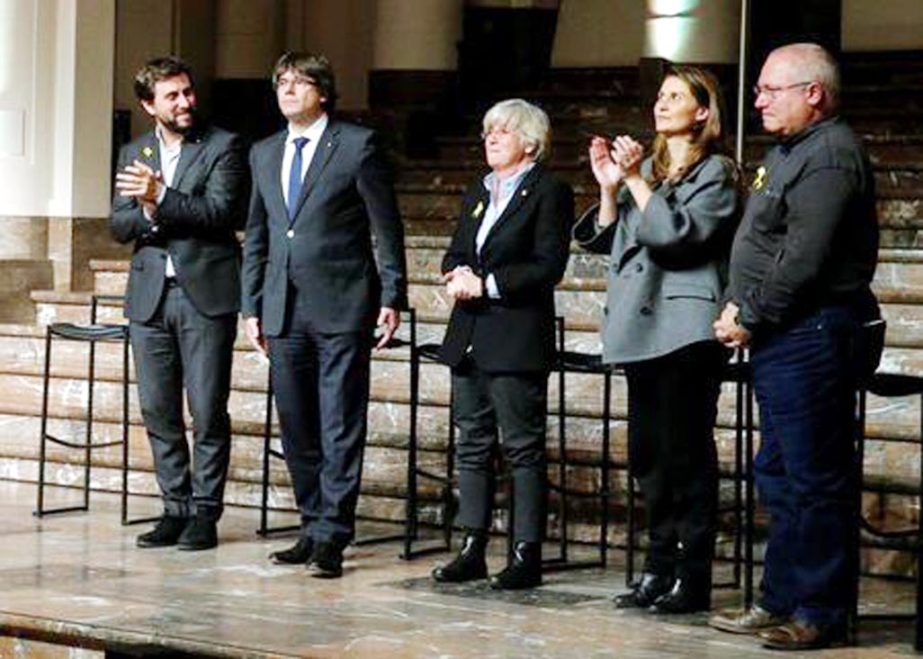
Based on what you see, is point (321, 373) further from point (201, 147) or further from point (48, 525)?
point (48, 525)

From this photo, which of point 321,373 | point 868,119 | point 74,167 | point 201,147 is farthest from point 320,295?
point 868,119

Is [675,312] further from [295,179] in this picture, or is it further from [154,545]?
[154,545]

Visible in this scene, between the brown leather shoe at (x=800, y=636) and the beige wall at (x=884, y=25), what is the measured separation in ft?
27.5

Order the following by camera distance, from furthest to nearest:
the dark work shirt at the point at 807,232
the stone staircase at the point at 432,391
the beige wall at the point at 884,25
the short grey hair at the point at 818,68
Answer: the beige wall at the point at 884,25, the stone staircase at the point at 432,391, the short grey hair at the point at 818,68, the dark work shirt at the point at 807,232

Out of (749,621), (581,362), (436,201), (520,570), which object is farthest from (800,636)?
(436,201)

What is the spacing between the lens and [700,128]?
7133 mm

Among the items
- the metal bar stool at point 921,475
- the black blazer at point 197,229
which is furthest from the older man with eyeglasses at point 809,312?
the black blazer at point 197,229

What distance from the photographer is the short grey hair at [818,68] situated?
6.63 m

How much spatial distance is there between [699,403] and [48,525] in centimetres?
291

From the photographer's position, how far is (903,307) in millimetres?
9141

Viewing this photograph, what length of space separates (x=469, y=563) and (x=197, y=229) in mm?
1514

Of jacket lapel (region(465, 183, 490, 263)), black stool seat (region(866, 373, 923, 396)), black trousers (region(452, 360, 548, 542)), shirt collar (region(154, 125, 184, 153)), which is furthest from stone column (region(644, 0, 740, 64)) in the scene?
black stool seat (region(866, 373, 923, 396))

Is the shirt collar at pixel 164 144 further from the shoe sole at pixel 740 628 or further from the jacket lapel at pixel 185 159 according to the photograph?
the shoe sole at pixel 740 628

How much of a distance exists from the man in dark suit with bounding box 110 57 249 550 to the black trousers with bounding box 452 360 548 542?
1025 mm
